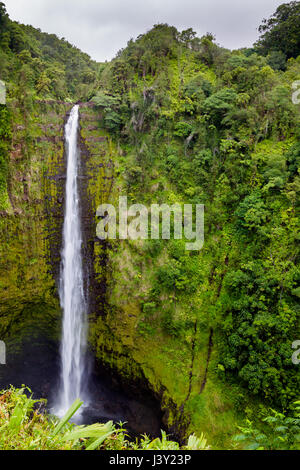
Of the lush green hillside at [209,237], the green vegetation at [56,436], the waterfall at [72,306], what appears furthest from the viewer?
the waterfall at [72,306]

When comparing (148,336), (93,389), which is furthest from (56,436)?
(93,389)

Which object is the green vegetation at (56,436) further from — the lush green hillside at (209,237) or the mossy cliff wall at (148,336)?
the mossy cliff wall at (148,336)

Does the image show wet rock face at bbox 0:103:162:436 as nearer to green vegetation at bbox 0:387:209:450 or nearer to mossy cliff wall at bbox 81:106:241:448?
mossy cliff wall at bbox 81:106:241:448

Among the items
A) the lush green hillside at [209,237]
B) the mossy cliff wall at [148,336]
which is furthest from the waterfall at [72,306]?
the lush green hillside at [209,237]

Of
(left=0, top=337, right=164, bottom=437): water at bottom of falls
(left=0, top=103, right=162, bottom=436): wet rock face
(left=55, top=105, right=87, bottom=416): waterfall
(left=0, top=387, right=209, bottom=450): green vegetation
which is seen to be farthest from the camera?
(left=55, top=105, right=87, bottom=416): waterfall

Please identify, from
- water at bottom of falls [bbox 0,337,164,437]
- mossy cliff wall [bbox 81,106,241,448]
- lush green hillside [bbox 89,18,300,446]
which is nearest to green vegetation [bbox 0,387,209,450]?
lush green hillside [bbox 89,18,300,446]

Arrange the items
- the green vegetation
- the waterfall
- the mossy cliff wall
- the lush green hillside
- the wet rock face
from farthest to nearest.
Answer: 1. the waterfall
2. the wet rock face
3. the mossy cliff wall
4. the lush green hillside
5. the green vegetation
